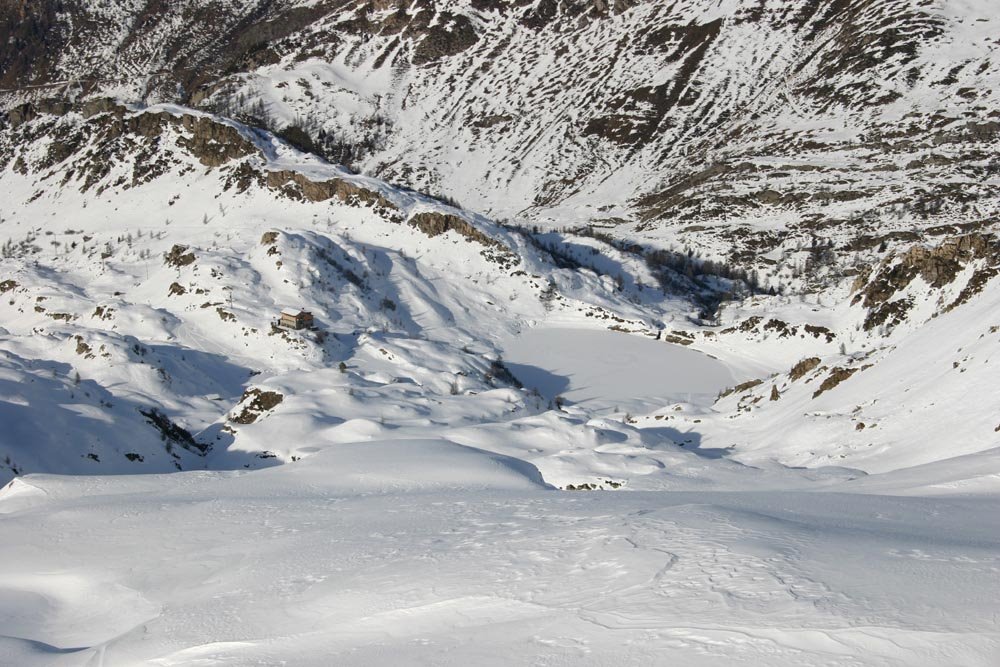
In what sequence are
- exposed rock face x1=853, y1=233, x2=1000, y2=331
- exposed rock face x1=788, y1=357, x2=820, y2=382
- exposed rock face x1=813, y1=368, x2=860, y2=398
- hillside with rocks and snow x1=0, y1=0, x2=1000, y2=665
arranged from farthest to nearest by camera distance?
exposed rock face x1=853, y1=233, x2=1000, y2=331
exposed rock face x1=788, y1=357, x2=820, y2=382
exposed rock face x1=813, y1=368, x2=860, y2=398
hillside with rocks and snow x1=0, y1=0, x2=1000, y2=665

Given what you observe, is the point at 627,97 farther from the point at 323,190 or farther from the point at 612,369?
the point at 612,369

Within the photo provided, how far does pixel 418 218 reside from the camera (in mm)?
33125

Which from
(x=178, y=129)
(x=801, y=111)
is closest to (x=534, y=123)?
(x=801, y=111)

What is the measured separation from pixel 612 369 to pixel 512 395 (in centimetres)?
751

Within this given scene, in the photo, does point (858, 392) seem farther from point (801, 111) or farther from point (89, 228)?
point (801, 111)

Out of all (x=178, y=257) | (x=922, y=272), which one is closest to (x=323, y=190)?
(x=178, y=257)

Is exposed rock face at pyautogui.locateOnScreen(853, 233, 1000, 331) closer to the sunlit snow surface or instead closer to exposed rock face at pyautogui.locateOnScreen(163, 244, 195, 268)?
the sunlit snow surface

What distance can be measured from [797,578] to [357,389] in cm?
1311

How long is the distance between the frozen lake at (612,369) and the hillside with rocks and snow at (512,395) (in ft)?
0.63

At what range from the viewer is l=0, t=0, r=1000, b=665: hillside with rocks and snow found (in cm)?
378

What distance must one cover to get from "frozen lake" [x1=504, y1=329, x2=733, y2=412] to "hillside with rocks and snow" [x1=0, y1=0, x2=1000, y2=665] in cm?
19

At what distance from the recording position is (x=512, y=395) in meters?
17.1

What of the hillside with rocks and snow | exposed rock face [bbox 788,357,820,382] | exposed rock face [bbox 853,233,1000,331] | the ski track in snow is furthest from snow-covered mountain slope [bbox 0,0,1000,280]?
the ski track in snow

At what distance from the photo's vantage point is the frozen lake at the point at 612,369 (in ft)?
68.8
